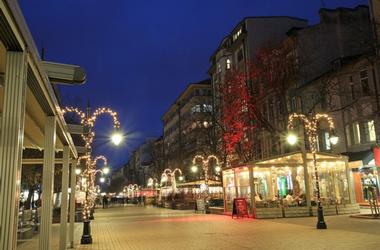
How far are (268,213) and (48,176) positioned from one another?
19299 millimetres

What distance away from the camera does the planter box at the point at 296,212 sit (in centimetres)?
2522

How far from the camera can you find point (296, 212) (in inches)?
999

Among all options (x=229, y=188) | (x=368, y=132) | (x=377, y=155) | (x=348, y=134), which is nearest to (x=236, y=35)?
(x=348, y=134)

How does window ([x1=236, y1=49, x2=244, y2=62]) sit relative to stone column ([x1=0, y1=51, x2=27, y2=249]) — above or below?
above

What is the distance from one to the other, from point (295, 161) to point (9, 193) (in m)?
24.7

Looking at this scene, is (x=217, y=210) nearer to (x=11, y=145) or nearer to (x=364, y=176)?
(x=364, y=176)

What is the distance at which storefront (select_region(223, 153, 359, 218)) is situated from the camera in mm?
25891

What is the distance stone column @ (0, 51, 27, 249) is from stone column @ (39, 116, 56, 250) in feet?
10.9

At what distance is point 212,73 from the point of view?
7206 centimetres

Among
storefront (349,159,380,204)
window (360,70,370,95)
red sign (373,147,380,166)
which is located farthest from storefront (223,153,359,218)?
window (360,70,370,95)

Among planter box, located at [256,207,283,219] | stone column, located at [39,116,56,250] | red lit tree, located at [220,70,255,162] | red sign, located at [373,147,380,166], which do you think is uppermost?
red lit tree, located at [220,70,255,162]

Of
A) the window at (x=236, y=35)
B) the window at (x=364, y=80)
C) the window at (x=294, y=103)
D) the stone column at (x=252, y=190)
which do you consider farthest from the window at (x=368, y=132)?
the window at (x=236, y=35)

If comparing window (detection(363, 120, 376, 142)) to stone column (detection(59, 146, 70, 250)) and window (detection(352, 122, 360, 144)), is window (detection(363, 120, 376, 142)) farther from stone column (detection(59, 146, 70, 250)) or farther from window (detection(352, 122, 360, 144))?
stone column (detection(59, 146, 70, 250))

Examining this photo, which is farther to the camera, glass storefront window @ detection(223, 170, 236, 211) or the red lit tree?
the red lit tree
